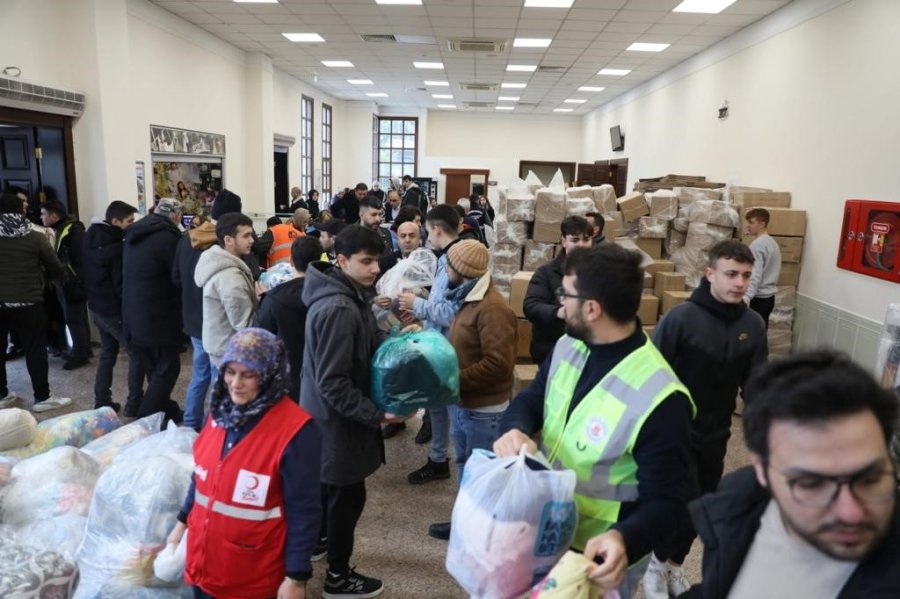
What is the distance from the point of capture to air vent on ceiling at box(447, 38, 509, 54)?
8.38m

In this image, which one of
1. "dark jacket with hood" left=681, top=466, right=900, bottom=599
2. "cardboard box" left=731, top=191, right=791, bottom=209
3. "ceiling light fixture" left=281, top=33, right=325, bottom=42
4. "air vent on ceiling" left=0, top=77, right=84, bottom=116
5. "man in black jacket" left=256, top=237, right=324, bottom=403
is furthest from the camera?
"ceiling light fixture" left=281, top=33, right=325, bottom=42

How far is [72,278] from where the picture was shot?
4816mm

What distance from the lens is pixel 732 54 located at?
746 cm

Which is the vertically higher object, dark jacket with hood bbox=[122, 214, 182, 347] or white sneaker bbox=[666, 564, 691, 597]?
dark jacket with hood bbox=[122, 214, 182, 347]

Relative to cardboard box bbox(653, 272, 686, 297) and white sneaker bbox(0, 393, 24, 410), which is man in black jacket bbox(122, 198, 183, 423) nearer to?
white sneaker bbox(0, 393, 24, 410)

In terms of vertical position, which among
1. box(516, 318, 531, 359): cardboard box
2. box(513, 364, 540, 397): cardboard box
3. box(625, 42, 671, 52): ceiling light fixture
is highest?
box(625, 42, 671, 52): ceiling light fixture

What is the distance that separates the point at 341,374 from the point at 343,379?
0.02 metres

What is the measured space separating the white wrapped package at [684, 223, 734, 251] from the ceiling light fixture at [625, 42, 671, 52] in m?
3.72

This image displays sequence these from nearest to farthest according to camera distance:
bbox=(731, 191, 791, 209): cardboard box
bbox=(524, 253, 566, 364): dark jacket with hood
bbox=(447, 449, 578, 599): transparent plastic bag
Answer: bbox=(447, 449, 578, 599): transparent plastic bag < bbox=(524, 253, 566, 364): dark jacket with hood < bbox=(731, 191, 791, 209): cardboard box

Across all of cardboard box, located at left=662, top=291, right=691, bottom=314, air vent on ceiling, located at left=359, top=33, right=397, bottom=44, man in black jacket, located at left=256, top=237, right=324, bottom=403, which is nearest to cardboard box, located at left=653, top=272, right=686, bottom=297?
cardboard box, located at left=662, top=291, right=691, bottom=314

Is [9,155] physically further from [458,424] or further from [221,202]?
[458,424]

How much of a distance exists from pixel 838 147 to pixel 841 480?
5.45 metres

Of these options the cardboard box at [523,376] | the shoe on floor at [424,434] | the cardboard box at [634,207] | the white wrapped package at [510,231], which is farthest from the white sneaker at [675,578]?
the cardboard box at [634,207]

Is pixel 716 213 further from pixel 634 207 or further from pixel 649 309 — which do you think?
pixel 649 309
